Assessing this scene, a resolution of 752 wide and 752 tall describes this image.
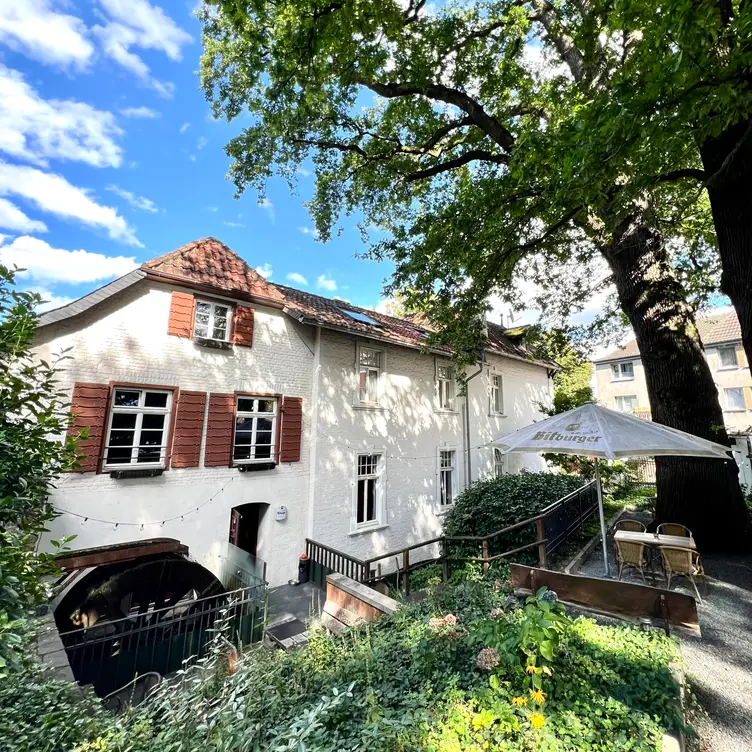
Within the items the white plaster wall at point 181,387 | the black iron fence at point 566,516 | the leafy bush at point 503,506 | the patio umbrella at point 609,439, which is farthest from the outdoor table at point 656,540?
the white plaster wall at point 181,387

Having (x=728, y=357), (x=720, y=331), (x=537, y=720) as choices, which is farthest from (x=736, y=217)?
(x=720, y=331)

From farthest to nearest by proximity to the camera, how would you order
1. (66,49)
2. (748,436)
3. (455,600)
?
(748,436)
(66,49)
(455,600)

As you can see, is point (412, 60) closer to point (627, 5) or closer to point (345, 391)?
point (627, 5)

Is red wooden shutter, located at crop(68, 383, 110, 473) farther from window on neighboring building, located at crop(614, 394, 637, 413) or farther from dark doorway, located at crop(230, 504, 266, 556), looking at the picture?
window on neighboring building, located at crop(614, 394, 637, 413)

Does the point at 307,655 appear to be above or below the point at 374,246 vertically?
below

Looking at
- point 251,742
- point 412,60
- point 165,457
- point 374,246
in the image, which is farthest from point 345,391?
point 251,742

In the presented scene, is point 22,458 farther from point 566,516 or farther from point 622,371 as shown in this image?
point 622,371

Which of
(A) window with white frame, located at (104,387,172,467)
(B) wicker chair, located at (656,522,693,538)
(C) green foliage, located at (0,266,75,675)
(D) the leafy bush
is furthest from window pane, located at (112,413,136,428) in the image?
(B) wicker chair, located at (656,522,693,538)

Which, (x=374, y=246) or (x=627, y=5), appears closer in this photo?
(x=627, y=5)

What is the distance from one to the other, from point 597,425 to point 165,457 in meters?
8.39

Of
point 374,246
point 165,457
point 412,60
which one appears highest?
point 412,60

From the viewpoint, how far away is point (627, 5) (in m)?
4.07

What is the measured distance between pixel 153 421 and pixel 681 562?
10.1m

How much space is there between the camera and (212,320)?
8820 millimetres
